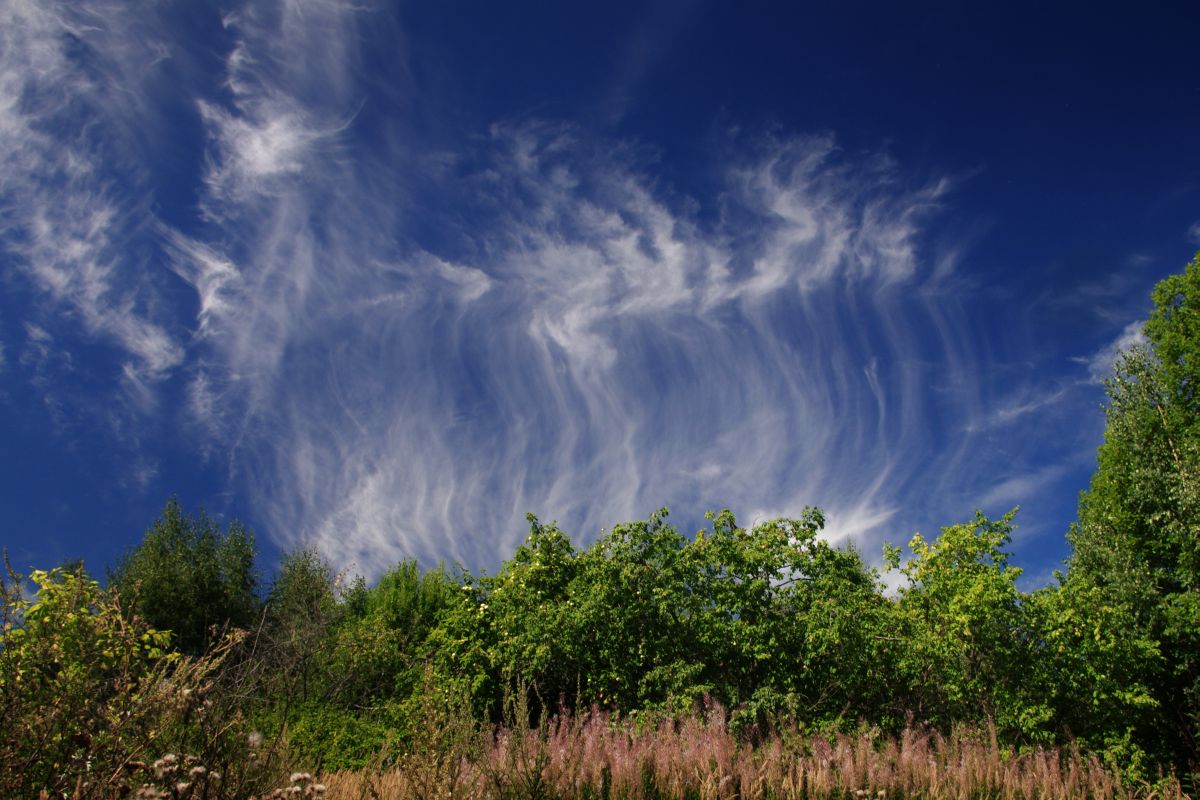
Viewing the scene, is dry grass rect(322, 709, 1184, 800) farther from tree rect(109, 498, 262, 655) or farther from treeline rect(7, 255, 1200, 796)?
tree rect(109, 498, 262, 655)

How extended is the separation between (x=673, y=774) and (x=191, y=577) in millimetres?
34125

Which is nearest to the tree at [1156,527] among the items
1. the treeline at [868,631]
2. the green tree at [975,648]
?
the treeline at [868,631]

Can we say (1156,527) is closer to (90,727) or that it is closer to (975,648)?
(975,648)

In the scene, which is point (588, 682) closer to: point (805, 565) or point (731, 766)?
point (805, 565)

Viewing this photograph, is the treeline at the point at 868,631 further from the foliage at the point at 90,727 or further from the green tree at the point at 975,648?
the foliage at the point at 90,727

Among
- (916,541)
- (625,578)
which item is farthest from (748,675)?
(916,541)

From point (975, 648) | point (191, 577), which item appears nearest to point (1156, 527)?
point (975, 648)

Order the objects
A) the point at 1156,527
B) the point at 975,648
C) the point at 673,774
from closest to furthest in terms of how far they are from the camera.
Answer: the point at 673,774, the point at 975,648, the point at 1156,527

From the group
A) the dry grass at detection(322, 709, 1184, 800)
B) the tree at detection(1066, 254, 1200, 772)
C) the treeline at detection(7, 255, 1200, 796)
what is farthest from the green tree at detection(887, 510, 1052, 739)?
the dry grass at detection(322, 709, 1184, 800)

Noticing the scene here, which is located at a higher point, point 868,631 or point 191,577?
point 191,577

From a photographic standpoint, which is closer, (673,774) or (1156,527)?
(673,774)

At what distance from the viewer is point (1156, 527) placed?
22.9 m

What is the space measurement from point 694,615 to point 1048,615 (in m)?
8.81

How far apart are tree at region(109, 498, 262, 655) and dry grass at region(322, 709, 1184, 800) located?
100 ft
